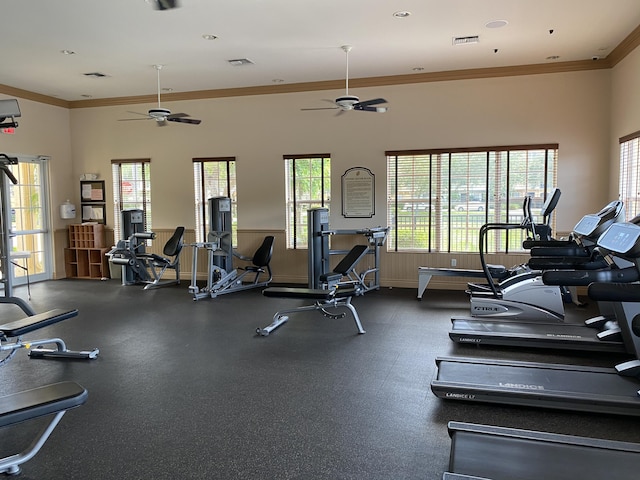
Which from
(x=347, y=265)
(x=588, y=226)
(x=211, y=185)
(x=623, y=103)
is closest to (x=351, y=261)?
(x=347, y=265)

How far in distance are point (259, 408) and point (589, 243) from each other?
142 inches

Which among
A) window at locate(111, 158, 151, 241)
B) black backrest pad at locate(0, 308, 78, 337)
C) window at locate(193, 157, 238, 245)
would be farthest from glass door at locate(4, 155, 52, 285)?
black backrest pad at locate(0, 308, 78, 337)

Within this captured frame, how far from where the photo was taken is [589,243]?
461cm

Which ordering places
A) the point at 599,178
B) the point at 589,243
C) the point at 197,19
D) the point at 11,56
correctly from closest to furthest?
the point at 589,243, the point at 197,19, the point at 11,56, the point at 599,178

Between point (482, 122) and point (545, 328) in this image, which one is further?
point (482, 122)

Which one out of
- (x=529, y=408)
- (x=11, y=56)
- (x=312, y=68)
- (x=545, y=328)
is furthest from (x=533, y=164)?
(x=11, y=56)

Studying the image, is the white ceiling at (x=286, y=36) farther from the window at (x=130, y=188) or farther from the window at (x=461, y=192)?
the window at (x=130, y=188)

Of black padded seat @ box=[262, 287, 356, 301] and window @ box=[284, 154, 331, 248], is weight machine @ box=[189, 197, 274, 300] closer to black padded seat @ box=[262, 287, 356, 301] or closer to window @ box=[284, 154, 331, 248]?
window @ box=[284, 154, 331, 248]

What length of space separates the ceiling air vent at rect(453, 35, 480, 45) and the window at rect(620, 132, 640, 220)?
222 cm

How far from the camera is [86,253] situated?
904 centimetres

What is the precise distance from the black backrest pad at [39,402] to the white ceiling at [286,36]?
3.09 m

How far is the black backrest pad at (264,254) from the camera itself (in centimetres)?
747

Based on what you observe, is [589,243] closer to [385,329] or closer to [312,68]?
[385,329]

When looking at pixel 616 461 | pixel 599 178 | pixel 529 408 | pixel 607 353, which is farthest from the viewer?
pixel 599 178
